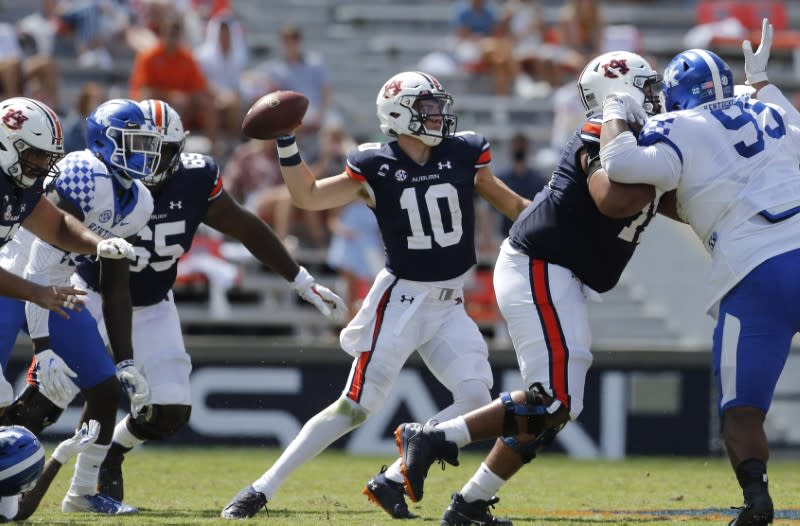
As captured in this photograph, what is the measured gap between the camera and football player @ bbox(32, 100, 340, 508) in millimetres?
6516

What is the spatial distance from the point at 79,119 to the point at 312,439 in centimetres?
558

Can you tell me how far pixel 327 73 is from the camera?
1413 centimetres

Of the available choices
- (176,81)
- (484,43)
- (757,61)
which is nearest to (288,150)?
(757,61)

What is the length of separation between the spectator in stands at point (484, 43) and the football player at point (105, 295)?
771 cm

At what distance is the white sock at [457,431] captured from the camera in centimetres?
550

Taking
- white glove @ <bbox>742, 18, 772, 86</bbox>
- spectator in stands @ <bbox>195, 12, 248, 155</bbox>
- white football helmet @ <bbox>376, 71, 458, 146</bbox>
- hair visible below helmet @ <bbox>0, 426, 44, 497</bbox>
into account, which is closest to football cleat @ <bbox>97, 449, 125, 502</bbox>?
hair visible below helmet @ <bbox>0, 426, 44, 497</bbox>

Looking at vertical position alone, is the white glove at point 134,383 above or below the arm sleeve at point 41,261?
below

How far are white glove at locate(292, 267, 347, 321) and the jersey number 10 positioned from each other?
0.54m

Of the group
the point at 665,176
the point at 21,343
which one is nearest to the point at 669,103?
the point at 665,176

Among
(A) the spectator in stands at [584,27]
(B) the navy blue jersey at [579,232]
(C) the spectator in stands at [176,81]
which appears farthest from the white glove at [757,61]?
(A) the spectator in stands at [584,27]

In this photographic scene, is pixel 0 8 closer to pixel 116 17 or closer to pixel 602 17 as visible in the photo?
pixel 116 17

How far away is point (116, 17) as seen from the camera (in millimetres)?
13398

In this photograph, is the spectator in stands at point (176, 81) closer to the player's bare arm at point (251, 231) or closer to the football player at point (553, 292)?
the player's bare arm at point (251, 231)

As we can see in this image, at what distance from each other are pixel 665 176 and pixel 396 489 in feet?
6.32
